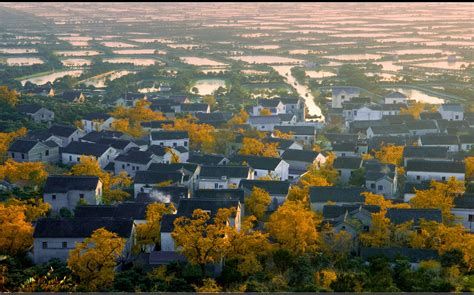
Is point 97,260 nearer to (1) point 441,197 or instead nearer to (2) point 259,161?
(1) point 441,197

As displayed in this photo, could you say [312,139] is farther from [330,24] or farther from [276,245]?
[330,24]

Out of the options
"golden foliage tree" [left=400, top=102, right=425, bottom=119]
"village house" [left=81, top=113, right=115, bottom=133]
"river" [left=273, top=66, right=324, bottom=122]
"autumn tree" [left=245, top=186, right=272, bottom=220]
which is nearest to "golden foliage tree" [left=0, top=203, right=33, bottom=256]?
"autumn tree" [left=245, top=186, right=272, bottom=220]

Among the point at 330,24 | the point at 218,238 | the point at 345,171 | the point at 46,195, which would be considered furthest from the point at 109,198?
the point at 330,24

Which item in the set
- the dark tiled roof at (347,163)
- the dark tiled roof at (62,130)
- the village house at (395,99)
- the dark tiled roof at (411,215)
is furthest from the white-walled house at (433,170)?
the dark tiled roof at (62,130)

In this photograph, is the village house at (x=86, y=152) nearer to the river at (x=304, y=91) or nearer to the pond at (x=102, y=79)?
the river at (x=304, y=91)

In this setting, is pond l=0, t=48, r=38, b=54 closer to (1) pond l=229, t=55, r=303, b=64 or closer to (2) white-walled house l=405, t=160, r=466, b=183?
(1) pond l=229, t=55, r=303, b=64

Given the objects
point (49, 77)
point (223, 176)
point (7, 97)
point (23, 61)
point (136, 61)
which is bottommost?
point (49, 77)

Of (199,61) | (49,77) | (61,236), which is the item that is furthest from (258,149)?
(199,61)
